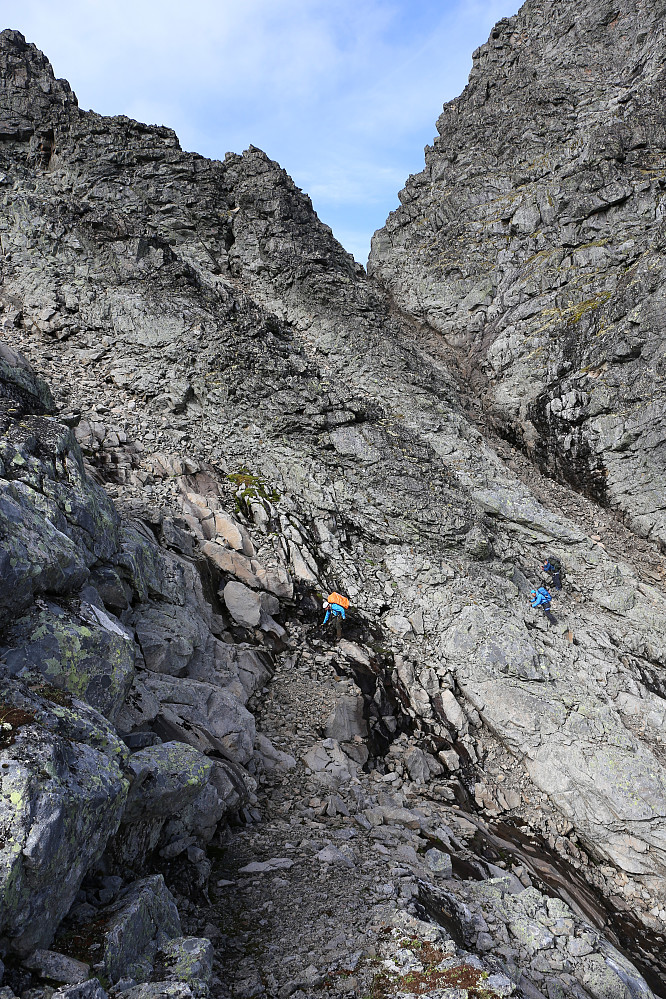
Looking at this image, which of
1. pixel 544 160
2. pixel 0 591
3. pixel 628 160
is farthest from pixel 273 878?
pixel 544 160

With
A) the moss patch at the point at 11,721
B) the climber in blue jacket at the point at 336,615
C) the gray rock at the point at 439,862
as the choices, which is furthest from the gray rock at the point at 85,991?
the climber in blue jacket at the point at 336,615

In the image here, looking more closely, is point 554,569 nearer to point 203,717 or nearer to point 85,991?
point 203,717

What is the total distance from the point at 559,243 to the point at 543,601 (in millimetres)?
19205

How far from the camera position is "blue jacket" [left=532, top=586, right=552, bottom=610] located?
16.7 m

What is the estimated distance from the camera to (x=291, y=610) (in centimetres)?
1540

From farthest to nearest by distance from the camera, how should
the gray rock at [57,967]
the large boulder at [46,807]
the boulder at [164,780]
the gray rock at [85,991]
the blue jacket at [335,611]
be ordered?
the blue jacket at [335,611] → the boulder at [164,780] → the large boulder at [46,807] → the gray rock at [57,967] → the gray rock at [85,991]

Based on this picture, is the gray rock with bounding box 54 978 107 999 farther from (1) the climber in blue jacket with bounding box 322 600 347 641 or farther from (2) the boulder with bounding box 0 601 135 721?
(1) the climber in blue jacket with bounding box 322 600 347 641

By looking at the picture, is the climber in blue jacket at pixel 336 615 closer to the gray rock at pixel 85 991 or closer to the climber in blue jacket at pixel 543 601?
the climber in blue jacket at pixel 543 601

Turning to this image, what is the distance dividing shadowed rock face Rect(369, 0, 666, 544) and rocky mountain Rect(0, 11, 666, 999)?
314 millimetres

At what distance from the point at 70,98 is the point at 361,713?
116 ft

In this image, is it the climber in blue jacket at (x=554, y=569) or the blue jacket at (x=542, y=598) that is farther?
the climber in blue jacket at (x=554, y=569)

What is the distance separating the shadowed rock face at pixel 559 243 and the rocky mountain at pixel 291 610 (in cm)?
31

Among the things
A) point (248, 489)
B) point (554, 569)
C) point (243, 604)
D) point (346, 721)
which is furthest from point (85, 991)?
point (554, 569)

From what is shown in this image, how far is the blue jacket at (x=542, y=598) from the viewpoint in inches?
657
